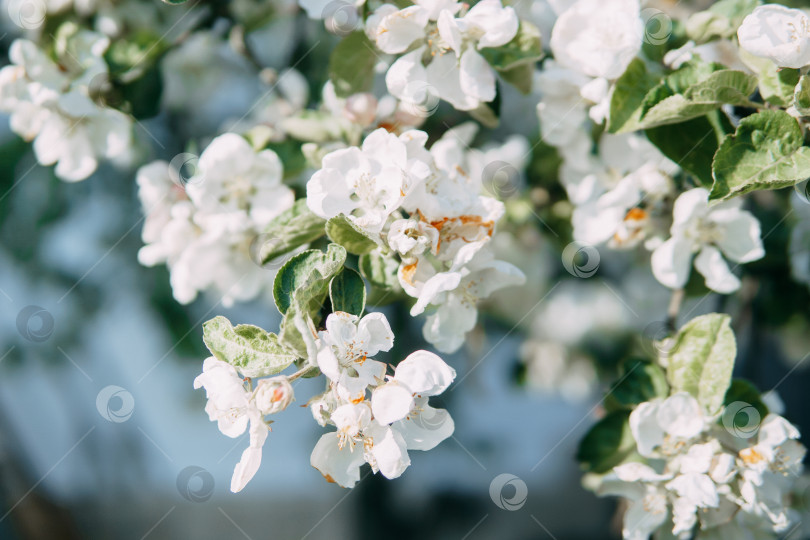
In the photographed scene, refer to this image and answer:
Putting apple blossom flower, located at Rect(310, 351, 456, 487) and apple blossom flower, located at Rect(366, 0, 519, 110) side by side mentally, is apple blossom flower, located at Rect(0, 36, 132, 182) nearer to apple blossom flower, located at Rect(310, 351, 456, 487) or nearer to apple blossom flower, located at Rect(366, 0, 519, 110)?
apple blossom flower, located at Rect(366, 0, 519, 110)

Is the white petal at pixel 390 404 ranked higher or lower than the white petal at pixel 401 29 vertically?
lower

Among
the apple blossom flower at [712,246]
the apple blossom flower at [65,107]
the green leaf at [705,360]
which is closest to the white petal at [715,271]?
the apple blossom flower at [712,246]

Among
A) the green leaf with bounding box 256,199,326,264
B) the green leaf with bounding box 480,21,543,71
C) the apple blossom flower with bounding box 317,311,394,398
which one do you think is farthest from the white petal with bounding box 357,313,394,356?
the green leaf with bounding box 480,21,543,71

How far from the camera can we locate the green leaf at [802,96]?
890 mm

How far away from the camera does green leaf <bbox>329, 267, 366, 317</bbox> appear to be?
2.89ft

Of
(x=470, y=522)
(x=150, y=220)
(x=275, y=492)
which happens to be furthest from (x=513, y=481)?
(x=275, y=492)

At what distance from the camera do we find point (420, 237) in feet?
2.86

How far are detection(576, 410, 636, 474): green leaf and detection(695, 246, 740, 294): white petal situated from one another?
0.26 metres

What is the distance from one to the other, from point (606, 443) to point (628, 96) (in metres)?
0.56

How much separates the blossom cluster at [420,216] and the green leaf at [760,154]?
29 centimetres

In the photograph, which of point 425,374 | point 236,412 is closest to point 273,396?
point 236,412

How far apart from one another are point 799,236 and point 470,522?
251 centimetres

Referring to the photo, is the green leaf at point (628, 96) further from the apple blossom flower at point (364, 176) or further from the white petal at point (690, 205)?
the apple blossom flower at point (364, 176)

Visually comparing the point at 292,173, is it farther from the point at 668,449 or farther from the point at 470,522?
the point at 470,522
